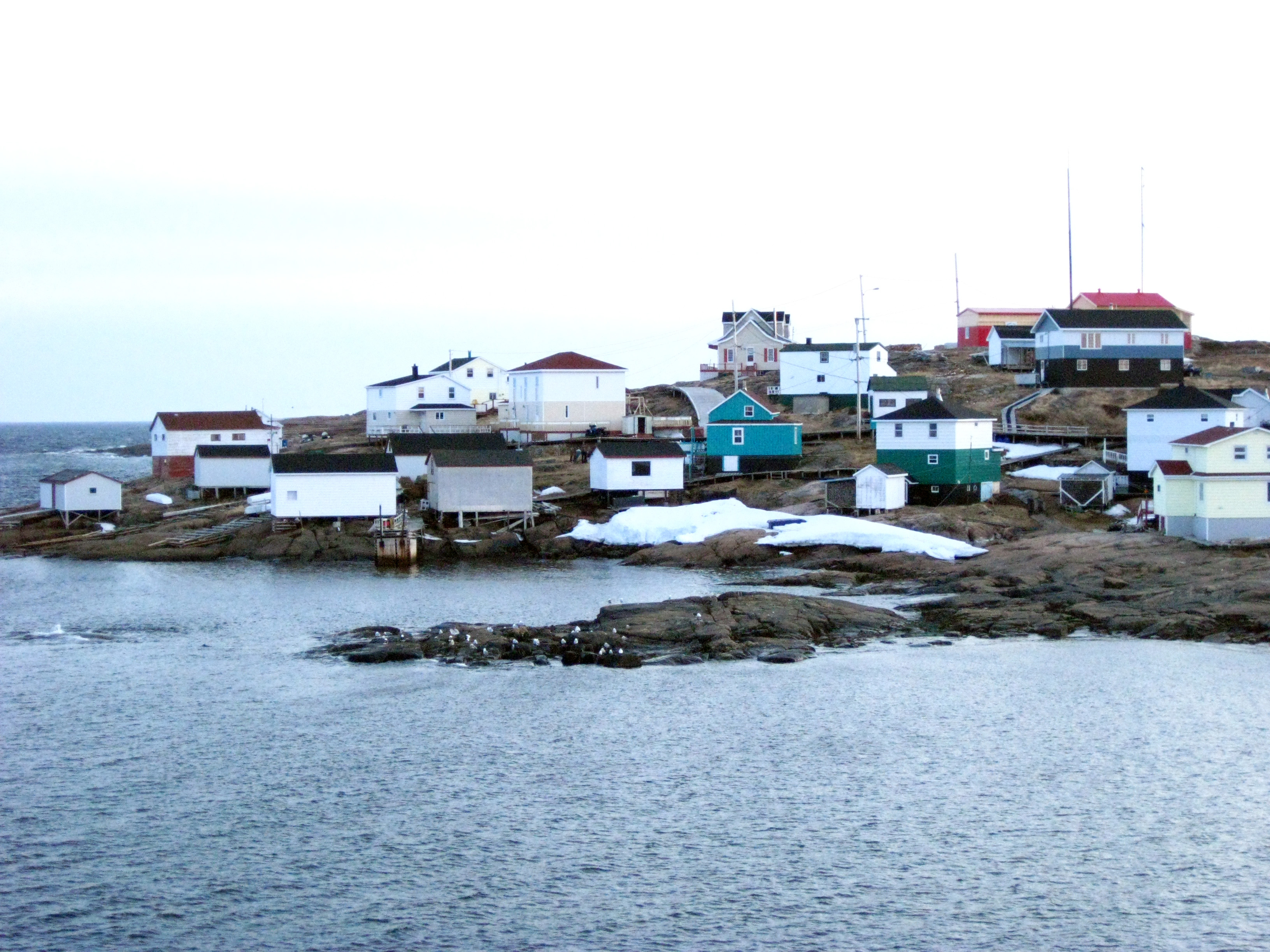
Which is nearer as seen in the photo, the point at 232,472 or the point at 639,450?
the point at 639,450

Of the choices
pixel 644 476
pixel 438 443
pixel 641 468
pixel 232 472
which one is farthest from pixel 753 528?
pixel 232 472

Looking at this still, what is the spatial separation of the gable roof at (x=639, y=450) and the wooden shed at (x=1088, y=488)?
1753 centimetres

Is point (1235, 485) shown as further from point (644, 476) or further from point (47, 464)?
point (47, 464)

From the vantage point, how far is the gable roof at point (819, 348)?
84.2m

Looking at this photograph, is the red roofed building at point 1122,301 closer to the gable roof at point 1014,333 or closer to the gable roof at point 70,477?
the gable roof at point 1014,333

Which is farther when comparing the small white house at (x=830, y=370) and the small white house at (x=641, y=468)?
the small white house at (x=830, y=370)

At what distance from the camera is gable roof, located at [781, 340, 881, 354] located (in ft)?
276

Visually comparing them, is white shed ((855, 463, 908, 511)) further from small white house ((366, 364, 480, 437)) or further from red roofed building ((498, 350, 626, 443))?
small white house ((366, 364, 480, 437))

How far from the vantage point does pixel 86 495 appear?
67.5 m

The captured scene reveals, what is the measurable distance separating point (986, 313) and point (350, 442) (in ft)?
158

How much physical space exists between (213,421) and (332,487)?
A: 2156 cm

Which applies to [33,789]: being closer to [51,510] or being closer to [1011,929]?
[1011,929]

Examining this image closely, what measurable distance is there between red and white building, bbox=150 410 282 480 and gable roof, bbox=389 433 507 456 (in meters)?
8.19

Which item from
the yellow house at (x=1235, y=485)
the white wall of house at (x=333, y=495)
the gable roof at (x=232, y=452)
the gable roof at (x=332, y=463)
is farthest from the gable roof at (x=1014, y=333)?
the gable roof at (x=232, y=452)
